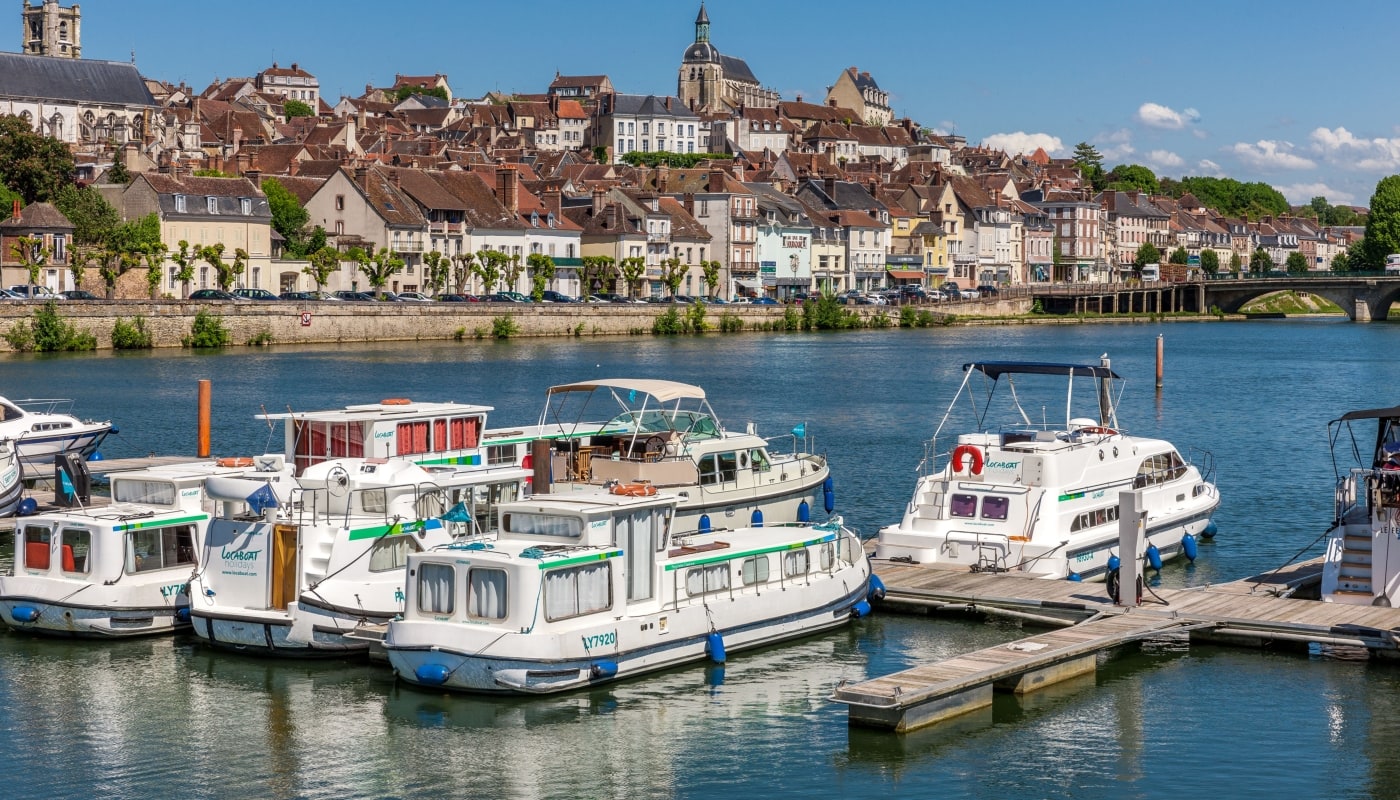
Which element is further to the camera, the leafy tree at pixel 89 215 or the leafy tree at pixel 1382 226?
the leafy tree at pixel 1382 226

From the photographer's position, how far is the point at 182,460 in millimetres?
39844

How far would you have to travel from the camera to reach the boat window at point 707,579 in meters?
24.5

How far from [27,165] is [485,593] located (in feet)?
293

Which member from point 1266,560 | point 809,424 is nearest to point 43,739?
point 1266,560

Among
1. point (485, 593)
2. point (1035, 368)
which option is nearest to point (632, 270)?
point (1035, 368)

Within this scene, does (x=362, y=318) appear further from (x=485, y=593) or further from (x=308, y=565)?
(x=485, y=593)

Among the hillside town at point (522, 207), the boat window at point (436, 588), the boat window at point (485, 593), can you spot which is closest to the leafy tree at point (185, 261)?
the hillside town at point (522, 207)

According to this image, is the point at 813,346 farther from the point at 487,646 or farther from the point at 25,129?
the point at 487,646

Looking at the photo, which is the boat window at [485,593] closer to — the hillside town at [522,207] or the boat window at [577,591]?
the boat window at [577,591]

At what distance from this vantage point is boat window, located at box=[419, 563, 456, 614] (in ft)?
74.2

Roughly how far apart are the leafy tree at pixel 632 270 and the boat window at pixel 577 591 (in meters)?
91.8

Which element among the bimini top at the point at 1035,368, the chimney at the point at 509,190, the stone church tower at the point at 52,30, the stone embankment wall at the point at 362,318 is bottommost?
the bimini top at the point at 1035,368

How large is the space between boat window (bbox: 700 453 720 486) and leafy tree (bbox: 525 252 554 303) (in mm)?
73948

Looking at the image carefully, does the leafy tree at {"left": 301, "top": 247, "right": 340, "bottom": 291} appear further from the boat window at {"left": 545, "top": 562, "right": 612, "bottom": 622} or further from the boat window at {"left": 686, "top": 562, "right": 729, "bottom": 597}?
the boat window at {"left": 545, "top": 562, "right": 612, "bottom": 622}
